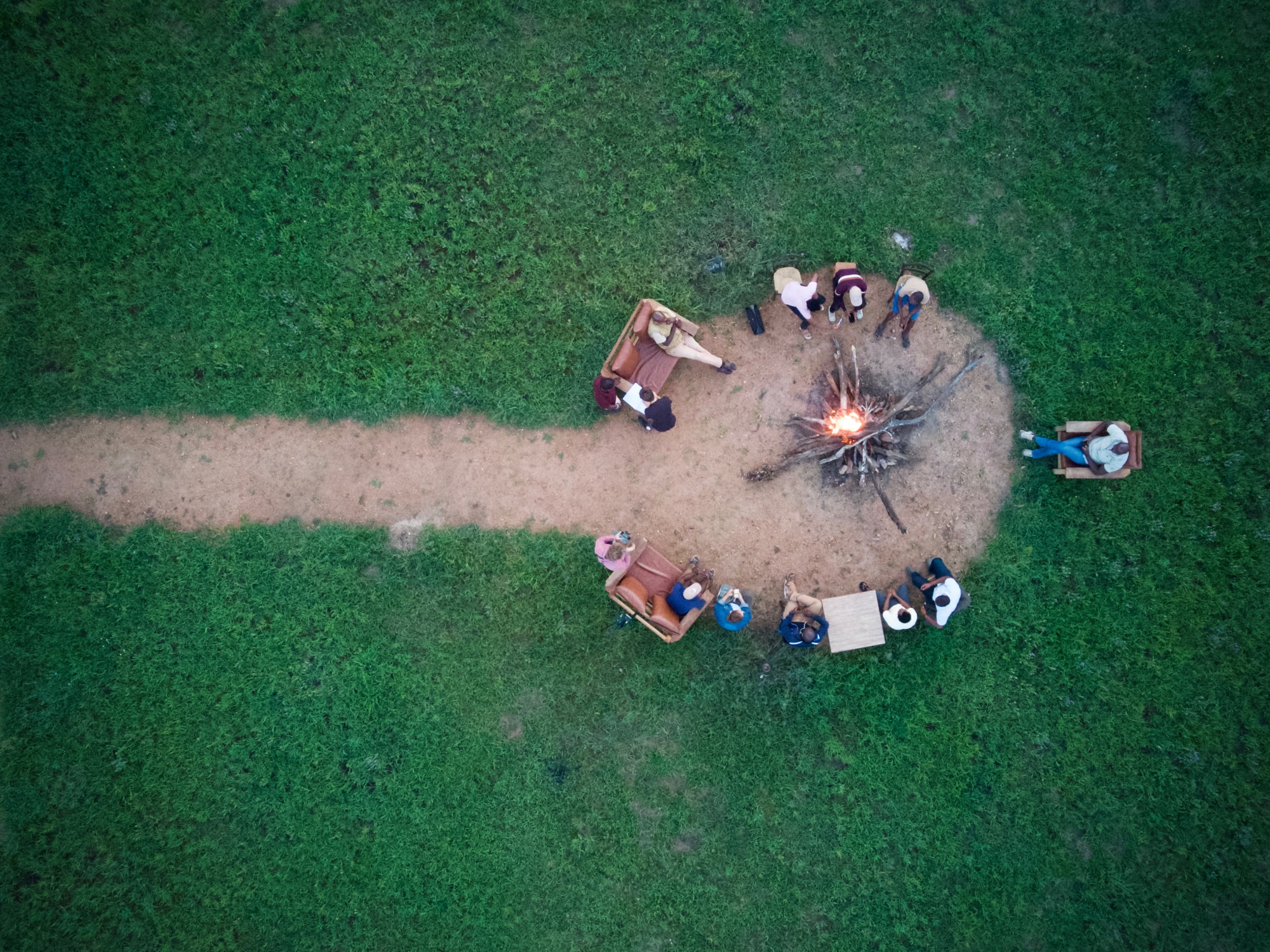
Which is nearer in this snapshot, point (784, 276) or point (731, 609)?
point (731, 609)

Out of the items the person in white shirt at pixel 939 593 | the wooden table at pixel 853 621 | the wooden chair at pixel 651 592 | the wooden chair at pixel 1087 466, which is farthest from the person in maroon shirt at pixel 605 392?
the wooden chair at pixel 1087 466

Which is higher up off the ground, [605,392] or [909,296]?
[909,296]

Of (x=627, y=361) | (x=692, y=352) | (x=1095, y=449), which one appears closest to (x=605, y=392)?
(x=627, y=361)

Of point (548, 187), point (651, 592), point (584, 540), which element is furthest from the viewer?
point (548, 187)

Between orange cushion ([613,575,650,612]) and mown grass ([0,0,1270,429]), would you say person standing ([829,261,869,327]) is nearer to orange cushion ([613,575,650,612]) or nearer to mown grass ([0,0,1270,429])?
mown grass ([0,0,1270,429])

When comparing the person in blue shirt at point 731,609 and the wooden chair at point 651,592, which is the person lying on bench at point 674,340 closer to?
the wooden chair at point 651,592

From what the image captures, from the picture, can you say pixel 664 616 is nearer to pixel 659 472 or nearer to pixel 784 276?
pixel 659 472
